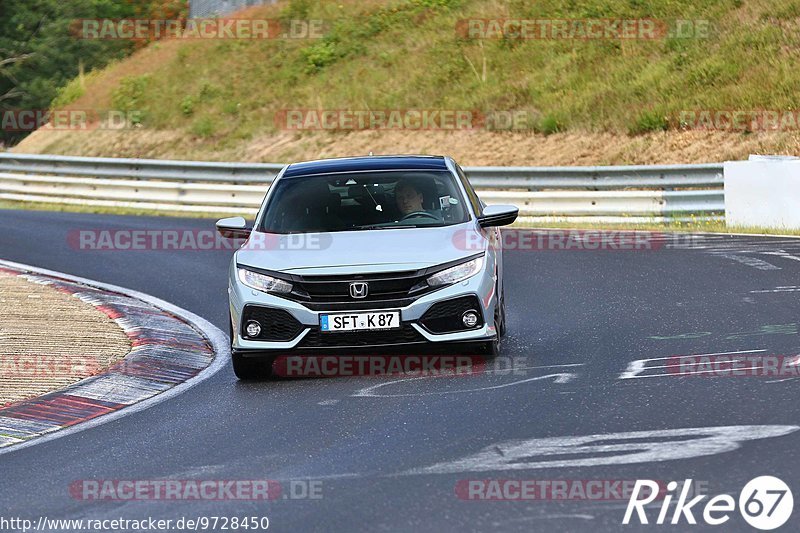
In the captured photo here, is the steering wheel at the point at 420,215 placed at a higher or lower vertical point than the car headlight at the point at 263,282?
higher

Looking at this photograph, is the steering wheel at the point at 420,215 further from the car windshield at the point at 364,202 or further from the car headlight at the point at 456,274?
the car headlight at the point at 456,274

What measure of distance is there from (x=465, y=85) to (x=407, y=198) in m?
24.9

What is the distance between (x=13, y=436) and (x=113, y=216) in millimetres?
17855

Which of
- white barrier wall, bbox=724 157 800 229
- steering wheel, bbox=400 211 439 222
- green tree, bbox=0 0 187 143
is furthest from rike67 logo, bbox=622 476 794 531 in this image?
green tree, bbox=0 0 187 143

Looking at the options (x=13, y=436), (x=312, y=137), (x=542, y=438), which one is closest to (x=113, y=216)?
(x=312, y=137)

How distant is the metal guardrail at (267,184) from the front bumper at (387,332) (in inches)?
457

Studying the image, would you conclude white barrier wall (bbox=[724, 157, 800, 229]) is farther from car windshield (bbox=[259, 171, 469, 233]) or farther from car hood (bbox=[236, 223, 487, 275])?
car hood (bbox=[236, 223, 487, 275])

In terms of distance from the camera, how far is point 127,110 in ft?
137

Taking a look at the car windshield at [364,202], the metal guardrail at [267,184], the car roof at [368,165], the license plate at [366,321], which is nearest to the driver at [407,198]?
the car windshield at [364,202]

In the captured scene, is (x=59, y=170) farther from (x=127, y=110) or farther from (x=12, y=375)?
(x=12, y=375)

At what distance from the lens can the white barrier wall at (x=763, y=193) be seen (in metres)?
19.2

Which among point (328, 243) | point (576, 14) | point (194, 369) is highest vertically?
point (576, 14)

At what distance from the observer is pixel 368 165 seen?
11.5 metres

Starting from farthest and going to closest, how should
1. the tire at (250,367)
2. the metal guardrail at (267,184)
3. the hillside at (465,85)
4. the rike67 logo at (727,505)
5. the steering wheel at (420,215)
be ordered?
the hillside at (465,85) < the metal guardrail at (267,184) < the steering wheel at (420,215) < the tire at (250,367) < the rike67 logo at (727,505)
